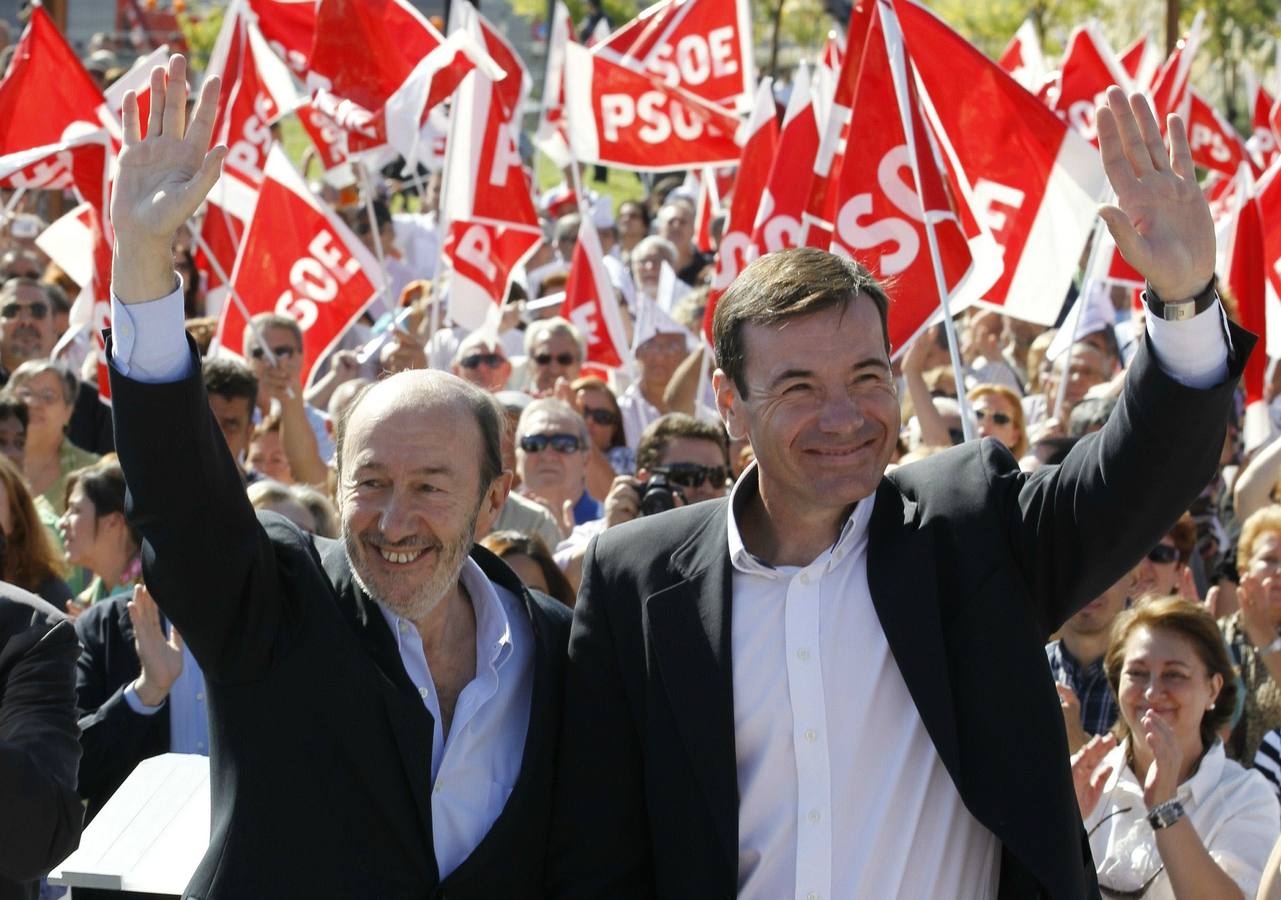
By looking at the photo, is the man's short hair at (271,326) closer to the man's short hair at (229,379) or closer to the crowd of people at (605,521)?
the crowd of people at (605,521)

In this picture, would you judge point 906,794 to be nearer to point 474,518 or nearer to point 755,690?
point 755,690

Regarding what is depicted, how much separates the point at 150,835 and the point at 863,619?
150cm

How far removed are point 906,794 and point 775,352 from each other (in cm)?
75

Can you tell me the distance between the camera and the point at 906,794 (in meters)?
3.10

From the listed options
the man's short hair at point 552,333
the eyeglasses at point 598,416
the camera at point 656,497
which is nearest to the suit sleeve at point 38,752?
the camera at point 656,497

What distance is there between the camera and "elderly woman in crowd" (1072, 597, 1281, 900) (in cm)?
459

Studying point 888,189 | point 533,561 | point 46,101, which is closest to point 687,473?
point 888,189

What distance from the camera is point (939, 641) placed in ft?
10.1

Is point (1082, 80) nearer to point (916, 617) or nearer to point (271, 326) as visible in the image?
point (271, 326)

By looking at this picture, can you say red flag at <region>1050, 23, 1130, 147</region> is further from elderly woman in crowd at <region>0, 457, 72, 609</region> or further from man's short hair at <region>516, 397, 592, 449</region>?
elderly woman in crowd at <region>0, 457, 72, 609</region>

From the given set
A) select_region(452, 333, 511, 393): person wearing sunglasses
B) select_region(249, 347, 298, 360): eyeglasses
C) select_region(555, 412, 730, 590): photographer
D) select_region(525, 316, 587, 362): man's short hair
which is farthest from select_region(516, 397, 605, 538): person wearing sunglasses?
select_region(525, 316, 587, 362): man's short hair

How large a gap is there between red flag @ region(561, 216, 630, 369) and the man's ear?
7.53m

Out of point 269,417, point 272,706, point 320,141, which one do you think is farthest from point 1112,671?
point 320,141

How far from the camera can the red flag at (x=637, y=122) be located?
10.9 m
